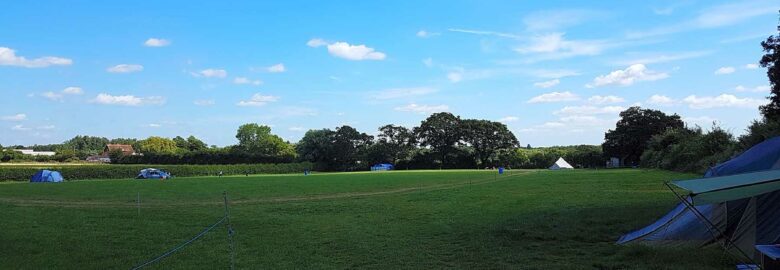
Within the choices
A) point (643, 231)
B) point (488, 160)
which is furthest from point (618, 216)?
point (488, 160)

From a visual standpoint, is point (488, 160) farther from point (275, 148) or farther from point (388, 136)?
point (275, 148)

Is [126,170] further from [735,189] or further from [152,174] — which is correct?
[735,189]

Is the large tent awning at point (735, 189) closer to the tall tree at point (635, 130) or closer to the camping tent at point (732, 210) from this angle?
the camping tent at point (732, 210)

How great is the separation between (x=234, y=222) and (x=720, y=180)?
14455mm

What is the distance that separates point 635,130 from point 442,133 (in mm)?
35810

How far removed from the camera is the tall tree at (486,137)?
107250 millimetres

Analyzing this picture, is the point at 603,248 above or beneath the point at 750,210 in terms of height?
beneath

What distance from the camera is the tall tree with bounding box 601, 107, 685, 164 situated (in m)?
89.0

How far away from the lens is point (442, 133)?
358 ft

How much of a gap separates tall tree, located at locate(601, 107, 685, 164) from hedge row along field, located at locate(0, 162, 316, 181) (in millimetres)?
56258

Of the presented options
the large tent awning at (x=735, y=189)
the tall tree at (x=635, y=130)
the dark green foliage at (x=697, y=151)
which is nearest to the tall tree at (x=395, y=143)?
the tall tree at (x=635, y=130)

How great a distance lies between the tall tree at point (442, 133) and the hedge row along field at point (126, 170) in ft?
81.3

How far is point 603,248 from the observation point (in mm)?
11023

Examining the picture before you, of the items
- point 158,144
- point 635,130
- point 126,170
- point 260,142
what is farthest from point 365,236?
point 158,144
